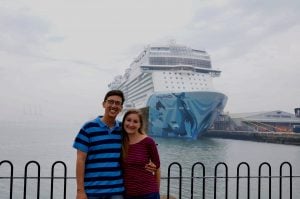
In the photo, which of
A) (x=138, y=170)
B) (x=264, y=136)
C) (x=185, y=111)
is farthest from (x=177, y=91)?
(x=138, y=170)

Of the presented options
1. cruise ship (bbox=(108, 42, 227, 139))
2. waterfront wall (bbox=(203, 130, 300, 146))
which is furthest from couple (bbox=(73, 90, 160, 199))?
waterfront wall (bbox=(203, 130, 300, 146))

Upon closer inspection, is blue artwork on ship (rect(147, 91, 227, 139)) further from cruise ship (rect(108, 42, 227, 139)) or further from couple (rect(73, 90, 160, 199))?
couple (rect(73, 90, 160, 199))

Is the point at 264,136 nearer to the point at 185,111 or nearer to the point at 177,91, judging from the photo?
the point at 185,111

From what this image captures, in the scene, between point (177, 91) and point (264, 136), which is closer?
point (177, 91)

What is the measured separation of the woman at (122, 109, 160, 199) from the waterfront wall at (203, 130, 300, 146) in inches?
1636

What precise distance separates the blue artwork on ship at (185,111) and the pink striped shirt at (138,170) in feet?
110

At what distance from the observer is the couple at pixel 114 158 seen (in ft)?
8.32

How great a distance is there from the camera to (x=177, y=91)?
37156 mm

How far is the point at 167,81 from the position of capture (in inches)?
1564

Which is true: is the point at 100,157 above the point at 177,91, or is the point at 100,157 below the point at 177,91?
below

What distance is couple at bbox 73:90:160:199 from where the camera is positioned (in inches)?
99.9

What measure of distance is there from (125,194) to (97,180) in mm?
255

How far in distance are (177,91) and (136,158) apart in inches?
1366

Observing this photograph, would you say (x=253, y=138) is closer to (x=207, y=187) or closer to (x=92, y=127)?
(x=207, y=187)
